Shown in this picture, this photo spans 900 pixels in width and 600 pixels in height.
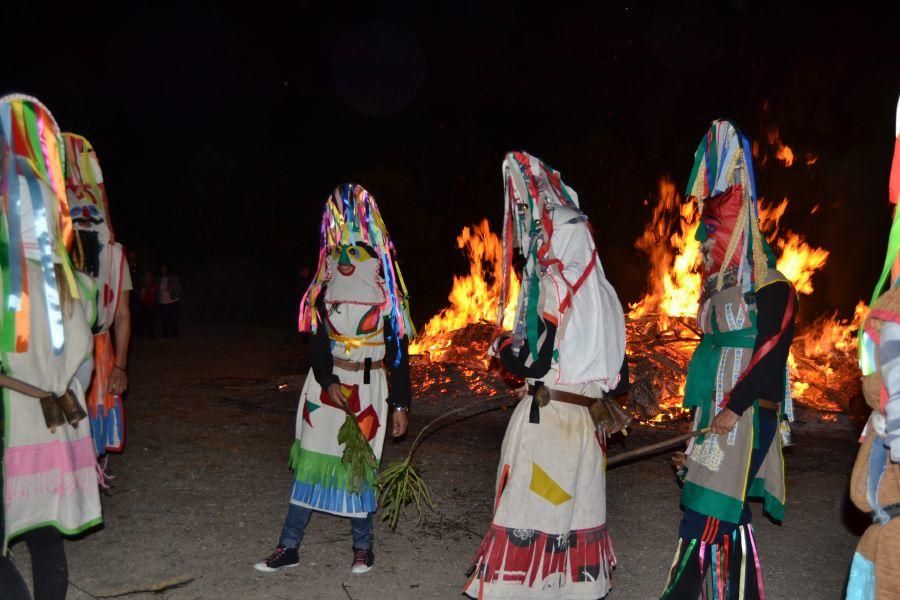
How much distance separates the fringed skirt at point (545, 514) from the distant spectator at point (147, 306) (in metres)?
14.3

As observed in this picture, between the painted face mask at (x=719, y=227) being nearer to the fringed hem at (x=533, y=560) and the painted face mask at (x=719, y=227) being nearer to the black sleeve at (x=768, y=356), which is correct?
the black sleeve at (x=768, y=356)

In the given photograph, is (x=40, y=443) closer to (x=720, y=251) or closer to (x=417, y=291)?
(x=720, y=251)

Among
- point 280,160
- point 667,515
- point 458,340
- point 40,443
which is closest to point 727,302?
point 667,515

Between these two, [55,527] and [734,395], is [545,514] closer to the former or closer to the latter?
[734,395]

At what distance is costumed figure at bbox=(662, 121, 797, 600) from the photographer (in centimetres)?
365

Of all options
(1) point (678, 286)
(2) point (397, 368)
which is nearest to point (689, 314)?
(1) point (678, 286)

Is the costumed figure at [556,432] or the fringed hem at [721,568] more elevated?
the costumed figure at [556,432]

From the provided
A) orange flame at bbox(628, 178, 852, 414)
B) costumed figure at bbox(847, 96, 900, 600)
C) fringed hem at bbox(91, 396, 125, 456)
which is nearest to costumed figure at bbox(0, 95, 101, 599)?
fringed hem at bbox(91, 396, 125, 456)

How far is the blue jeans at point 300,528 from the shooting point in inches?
173

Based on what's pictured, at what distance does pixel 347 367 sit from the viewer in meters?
4.39

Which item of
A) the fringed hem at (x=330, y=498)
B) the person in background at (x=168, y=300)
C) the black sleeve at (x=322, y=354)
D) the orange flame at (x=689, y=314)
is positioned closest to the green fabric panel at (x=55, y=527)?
the fringed hem at (x=330, y=498)

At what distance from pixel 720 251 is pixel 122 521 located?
4.13 metres

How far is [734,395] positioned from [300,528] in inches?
97.2

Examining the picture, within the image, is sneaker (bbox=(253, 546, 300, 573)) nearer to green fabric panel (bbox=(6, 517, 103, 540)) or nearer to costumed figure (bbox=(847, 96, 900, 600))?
green fabric panel (bbox=(6, 517, 103, 540))
